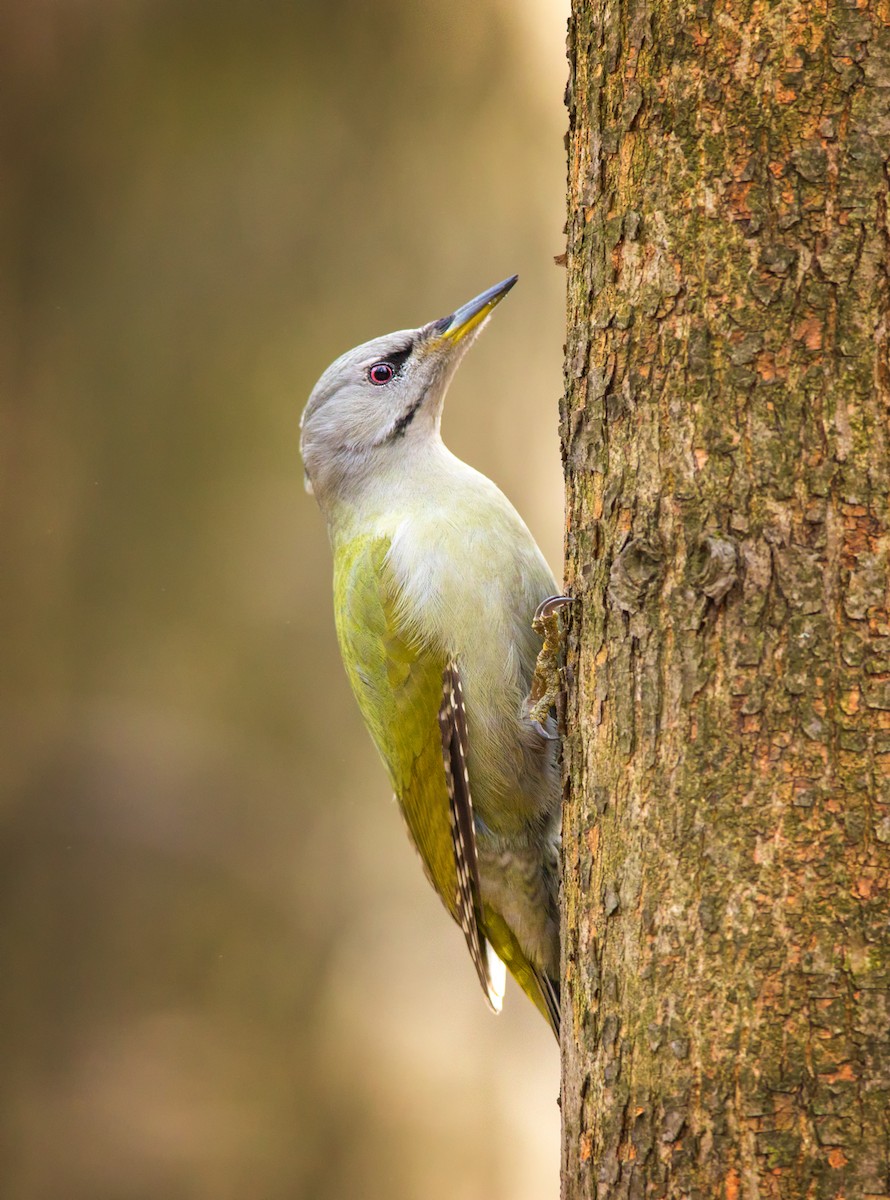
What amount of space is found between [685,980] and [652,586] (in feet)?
1.92

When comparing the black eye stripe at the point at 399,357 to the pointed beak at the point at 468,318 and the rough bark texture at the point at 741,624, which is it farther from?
the rough bark texture at the point at 741,624

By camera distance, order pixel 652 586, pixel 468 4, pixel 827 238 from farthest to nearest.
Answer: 1. pixel 468 4
2. pixel 652 586
3. pixel 827 238

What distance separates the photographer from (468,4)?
4961 mm

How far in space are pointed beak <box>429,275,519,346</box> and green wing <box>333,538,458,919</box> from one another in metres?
0.77

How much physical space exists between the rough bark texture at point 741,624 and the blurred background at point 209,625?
2.81 meters

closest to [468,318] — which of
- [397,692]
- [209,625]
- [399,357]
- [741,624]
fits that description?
[399,357]

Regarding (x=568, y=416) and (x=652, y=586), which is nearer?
(x=652, y=586)

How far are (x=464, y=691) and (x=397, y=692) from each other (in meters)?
0.25

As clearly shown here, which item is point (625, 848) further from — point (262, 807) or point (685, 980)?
point (262, 807)

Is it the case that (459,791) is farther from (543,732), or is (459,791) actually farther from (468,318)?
(468,318)

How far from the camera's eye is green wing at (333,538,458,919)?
3453 mm

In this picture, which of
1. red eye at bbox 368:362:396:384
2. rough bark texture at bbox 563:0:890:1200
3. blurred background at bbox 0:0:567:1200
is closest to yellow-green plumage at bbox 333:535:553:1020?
red eye at bbox 368:362:396:384

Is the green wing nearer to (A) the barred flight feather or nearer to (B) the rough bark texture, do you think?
(A) the barred flight feather

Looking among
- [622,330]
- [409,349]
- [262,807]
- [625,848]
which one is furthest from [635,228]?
[262,807]
